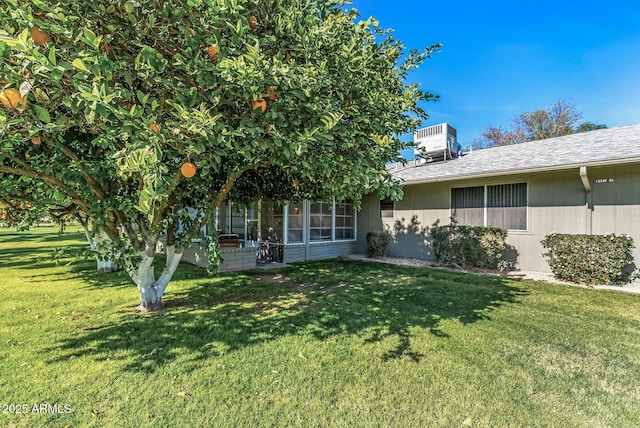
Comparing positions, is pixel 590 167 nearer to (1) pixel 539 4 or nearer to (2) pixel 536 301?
(2) pixel 536 301

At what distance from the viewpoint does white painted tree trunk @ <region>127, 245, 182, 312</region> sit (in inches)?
173

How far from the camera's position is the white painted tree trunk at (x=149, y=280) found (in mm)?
4387

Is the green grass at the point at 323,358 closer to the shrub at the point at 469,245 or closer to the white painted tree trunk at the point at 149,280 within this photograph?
the white painted tree trunk at the point at 149,280

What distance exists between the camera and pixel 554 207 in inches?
288

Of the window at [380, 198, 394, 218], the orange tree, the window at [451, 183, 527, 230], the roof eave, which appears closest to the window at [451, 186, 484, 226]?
the window at [451, 183, 527, 230]

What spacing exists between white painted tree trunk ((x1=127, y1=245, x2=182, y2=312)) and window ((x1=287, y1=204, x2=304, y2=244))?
497 cm

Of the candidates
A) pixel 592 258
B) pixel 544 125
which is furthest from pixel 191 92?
pixel 544 125

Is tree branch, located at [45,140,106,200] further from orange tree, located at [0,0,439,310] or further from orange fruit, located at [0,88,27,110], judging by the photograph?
orange fruit, located at [0,88,27,110]

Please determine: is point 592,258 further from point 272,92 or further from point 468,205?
point 272,92

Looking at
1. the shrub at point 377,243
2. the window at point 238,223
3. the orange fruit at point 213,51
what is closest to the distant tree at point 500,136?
the shrub at point 377,243

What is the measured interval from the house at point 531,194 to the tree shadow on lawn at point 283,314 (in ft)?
7.32

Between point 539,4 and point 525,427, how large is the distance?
11.8 metres

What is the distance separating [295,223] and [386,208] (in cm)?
347

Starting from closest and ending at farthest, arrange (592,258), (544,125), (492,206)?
(592,258), (492,206), (544,125)
